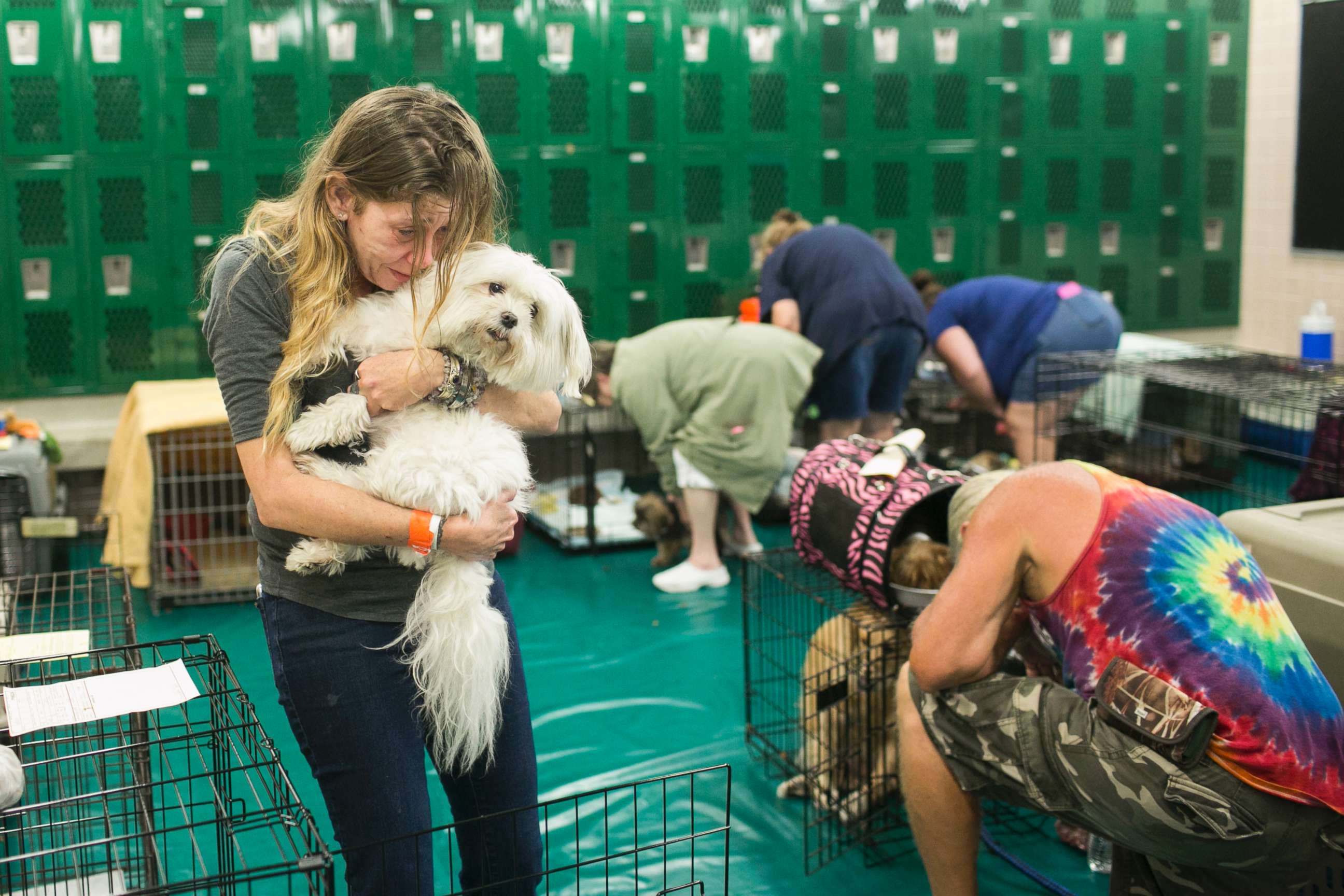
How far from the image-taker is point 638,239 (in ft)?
18.0

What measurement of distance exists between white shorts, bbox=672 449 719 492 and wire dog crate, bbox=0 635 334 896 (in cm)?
176

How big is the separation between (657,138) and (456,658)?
4.27m

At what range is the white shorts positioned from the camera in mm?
4223

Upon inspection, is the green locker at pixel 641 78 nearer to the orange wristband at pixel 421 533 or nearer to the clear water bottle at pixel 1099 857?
the clear water bottle at pixel 1099 857

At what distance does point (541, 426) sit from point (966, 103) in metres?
4.64

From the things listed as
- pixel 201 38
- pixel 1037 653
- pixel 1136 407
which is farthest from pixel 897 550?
pixel 201 38

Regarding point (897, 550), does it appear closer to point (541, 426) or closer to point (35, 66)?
point (541, 426)

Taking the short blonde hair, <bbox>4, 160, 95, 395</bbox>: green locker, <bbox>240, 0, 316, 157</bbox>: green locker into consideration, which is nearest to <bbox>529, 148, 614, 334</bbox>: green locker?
<bbox>240, 0, 316, 157</bbox>: green locker

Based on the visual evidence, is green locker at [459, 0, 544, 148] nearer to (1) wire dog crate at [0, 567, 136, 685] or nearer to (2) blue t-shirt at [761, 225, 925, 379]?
(2) blue t-shirt at [761, 225, 925, 379]

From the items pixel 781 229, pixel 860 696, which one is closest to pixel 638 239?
pixel 781 229

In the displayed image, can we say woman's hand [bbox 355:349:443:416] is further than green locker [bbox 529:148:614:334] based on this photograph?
No

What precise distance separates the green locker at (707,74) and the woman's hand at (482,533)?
413 centimetres

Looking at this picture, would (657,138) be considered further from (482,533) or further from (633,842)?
(482,533)

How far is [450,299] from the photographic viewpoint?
1568mm
